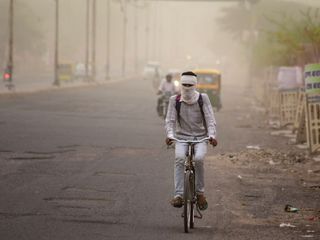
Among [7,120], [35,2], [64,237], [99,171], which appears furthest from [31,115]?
[35,2]

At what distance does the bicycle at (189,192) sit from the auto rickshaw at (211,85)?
103ft

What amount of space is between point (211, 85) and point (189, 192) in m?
33.2

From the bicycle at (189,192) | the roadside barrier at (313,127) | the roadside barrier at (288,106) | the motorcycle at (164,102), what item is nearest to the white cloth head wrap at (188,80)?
the bicycle at (189,192)

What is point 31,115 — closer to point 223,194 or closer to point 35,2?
point 223,194

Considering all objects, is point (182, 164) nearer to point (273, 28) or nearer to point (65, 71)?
point (273, 28)

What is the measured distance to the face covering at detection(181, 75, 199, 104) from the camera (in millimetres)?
10805

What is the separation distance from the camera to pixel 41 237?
9227mm

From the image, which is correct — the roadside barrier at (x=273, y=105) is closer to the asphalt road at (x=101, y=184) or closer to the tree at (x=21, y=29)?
the asphalt road at (x=101, y=184)

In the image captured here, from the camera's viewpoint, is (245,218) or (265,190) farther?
(265,190)

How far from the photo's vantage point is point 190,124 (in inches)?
433

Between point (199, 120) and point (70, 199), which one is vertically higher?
point (199, 120)

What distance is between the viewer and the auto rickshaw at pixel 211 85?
4247 centimetres

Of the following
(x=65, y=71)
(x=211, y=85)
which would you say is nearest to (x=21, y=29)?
(x=65, y=71)

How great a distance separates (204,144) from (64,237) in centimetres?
252
